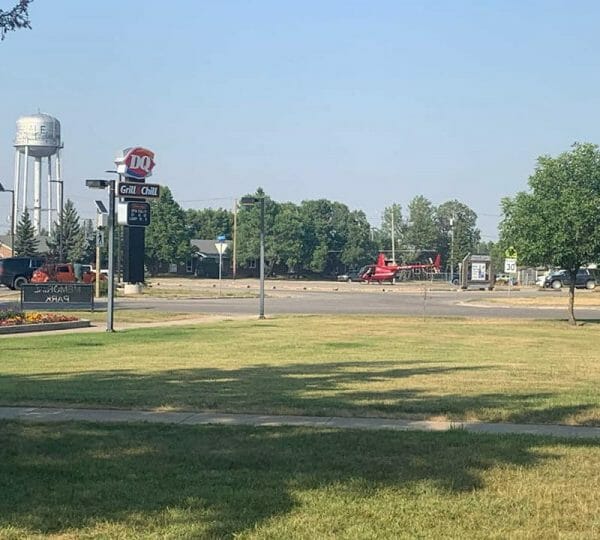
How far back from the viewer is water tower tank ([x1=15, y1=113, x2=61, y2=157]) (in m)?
102

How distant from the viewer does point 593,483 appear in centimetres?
619

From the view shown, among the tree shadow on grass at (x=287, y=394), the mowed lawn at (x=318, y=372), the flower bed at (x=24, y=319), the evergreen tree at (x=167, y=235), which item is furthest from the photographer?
the evergreen tree at (x=167, y=235)

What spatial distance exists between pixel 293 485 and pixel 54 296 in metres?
27.8

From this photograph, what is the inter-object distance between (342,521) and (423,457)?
6.20 feet

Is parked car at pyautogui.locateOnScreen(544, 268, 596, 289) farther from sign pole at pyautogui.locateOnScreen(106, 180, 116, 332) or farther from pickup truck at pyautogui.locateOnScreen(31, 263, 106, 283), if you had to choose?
sign pole at pyautogui.locateOnScreen(106, 180, 116, 332)

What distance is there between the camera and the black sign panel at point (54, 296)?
3203cm

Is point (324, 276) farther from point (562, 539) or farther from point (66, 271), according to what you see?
point (562, 539)

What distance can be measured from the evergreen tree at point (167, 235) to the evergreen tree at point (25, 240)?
13637mm

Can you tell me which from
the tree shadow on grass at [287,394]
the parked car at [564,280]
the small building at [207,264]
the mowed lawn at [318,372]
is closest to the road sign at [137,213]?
the mowed lawn at [318,372]

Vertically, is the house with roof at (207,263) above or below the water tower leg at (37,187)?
below

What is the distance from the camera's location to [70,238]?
91375mm

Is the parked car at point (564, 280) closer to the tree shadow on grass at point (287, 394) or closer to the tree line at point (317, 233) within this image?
the tree line at point (317, 233)

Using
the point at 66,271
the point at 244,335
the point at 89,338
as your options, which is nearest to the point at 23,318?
the point at 89,338

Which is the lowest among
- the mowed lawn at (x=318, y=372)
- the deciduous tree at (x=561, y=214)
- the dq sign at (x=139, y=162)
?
the mowed lawn at (x=318, y=372)
